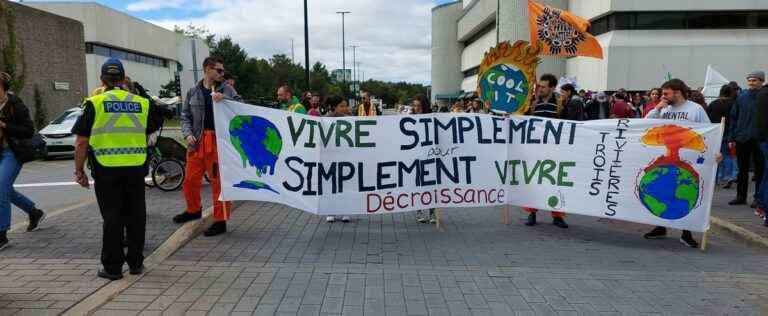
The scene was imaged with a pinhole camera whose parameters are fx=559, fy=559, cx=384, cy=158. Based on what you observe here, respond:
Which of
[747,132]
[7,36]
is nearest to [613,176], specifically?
[747,132]

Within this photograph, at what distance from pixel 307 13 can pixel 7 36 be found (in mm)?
12849

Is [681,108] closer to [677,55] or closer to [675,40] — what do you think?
[677,55]

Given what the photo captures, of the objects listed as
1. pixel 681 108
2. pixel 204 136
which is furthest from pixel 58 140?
pixel 681 108

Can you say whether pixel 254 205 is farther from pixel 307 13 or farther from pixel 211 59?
pixel 307 13

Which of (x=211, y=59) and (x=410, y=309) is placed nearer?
(x=410, y=309)

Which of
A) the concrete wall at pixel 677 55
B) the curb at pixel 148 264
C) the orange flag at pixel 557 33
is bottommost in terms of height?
the curb at pixel 148 264

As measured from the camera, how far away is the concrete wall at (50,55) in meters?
23.7

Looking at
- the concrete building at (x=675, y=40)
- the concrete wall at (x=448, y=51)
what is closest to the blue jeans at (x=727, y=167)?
the concrete building at (x=675, y=40)

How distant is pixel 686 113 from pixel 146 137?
585cm

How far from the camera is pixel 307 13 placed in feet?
65.7

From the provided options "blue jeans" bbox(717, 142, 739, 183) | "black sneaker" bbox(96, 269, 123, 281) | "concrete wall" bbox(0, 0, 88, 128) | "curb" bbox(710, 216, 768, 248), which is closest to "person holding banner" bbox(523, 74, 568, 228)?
"curb" bbox(710, 216, 768, 248)

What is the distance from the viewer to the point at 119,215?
4816 millimetres

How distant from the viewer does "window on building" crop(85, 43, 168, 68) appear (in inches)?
1950

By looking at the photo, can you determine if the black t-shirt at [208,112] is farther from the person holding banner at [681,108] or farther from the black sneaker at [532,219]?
the person holding banner at [681,108]
